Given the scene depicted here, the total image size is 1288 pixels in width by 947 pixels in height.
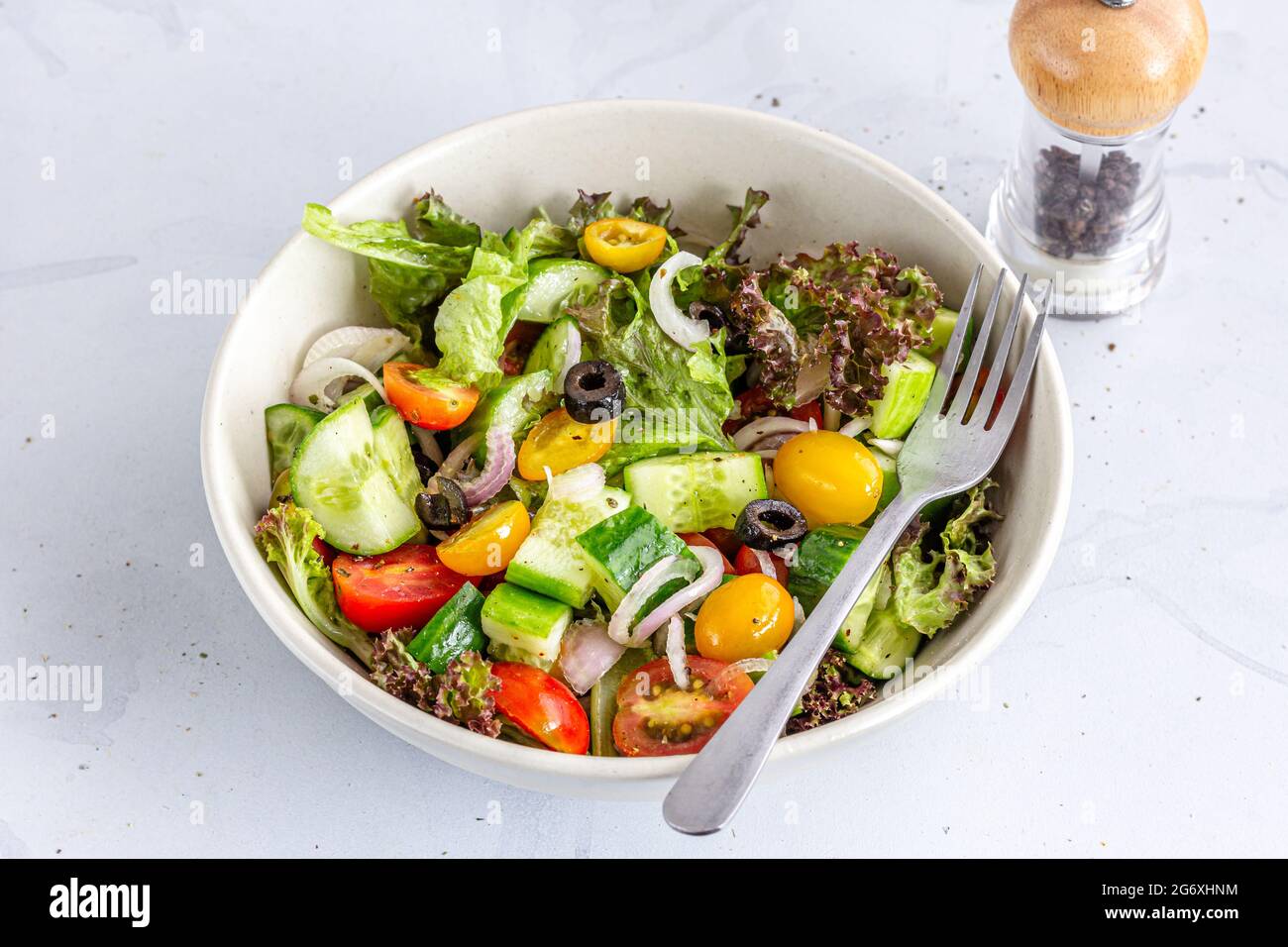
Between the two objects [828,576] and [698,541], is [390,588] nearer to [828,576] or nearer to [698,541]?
[698,541]

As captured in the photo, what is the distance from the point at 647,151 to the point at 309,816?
1678 mm

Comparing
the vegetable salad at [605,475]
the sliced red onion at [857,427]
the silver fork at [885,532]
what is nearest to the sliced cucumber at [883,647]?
the vegetable salad at [605,475]

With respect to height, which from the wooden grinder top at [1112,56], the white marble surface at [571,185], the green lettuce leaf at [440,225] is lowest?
the white marble surface at [571,185]

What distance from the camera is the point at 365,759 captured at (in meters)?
2.92

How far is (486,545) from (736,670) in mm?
547

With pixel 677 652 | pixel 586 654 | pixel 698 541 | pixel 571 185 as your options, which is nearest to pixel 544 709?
pixel 586 654

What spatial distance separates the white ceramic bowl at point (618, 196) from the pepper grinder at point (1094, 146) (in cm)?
49

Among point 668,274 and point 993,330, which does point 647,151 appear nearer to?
point 668,274

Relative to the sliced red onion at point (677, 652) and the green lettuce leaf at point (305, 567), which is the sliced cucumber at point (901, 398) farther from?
the green lettuce leaf at point (305, 567)

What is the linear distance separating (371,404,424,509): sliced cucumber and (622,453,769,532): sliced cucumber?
1.47 feet

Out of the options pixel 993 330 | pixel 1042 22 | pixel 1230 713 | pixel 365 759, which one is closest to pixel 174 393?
pixel 365 759

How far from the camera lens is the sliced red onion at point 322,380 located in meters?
2.93

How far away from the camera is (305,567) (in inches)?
103

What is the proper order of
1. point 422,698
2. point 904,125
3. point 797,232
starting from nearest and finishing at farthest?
point 422,698
point 797,232
point 904,125
